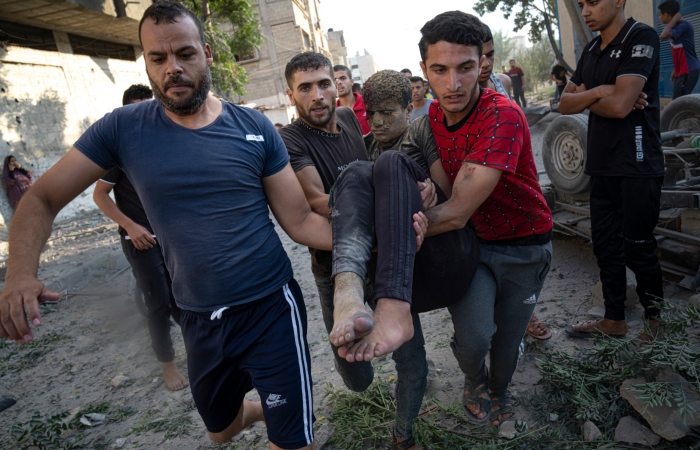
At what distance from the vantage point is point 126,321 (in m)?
5.25

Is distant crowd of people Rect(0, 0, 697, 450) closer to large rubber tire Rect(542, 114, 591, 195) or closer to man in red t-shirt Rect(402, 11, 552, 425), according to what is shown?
man in red t-shirt Rect(402, 11, 552, 425)

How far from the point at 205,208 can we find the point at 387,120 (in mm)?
1166

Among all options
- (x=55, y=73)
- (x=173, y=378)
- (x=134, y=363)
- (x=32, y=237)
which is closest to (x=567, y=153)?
(x=173, y=378)

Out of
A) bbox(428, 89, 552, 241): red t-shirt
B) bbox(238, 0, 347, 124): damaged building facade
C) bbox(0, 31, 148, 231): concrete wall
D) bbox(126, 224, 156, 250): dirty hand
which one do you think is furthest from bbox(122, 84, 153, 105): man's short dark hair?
bbox(238, 0, 347, 124): damaged building facade

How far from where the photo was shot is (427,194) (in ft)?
6.96

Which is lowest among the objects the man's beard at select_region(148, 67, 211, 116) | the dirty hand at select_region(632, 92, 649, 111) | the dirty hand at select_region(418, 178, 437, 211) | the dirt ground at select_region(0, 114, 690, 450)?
the dirt ground at select_region(0, 114, 690, 450)

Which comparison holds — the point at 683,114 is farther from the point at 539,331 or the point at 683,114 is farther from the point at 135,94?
the point at 135,94

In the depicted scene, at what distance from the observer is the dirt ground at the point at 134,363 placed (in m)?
3.10

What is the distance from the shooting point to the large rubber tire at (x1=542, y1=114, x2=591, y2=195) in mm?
4094

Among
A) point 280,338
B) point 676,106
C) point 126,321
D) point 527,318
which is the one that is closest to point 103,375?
point 126,321

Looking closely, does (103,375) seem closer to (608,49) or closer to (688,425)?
(688,425)

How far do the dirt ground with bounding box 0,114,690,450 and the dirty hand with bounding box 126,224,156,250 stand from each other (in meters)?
1.23

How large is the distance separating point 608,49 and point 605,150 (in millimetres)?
658

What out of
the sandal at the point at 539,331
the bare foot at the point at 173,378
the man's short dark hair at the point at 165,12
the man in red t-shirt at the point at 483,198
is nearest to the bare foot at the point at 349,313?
the man in red t-shirt at the point at 483,198
